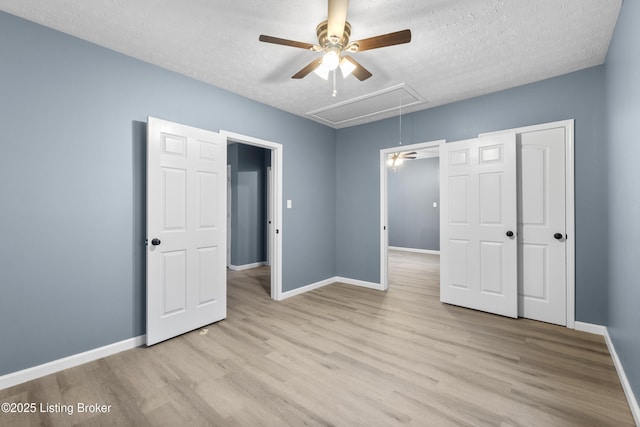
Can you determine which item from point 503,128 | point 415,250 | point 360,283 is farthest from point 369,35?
point 415,250

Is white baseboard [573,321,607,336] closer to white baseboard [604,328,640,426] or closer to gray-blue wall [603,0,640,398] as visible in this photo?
white baseboard [604,328,640,426]

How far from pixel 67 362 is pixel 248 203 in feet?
13.7

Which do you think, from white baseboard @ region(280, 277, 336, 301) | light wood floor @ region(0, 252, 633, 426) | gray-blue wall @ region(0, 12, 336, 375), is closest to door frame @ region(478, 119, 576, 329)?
light wood floor @ region(0, 252, 633, 426)

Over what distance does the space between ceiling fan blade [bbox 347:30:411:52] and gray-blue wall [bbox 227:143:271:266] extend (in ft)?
14.4

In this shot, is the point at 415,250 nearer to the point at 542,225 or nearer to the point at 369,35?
the point at 542,225

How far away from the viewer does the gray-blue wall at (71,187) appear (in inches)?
78.3

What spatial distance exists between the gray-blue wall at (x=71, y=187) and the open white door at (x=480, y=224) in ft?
10.5

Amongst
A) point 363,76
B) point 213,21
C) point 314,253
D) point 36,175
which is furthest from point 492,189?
point 36,175

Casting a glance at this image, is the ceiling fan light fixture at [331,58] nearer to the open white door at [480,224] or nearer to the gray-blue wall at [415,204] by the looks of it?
the open white door at [480,224]

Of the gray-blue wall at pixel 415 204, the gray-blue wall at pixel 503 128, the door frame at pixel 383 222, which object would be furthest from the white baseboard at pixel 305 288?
the gray-blue wall at pixel 415 204

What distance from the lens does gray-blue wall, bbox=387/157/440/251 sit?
759 centimetres

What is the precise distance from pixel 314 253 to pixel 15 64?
364cm

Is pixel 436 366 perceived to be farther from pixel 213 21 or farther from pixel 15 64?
pixel 15 64

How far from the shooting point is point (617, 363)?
2119 mm
